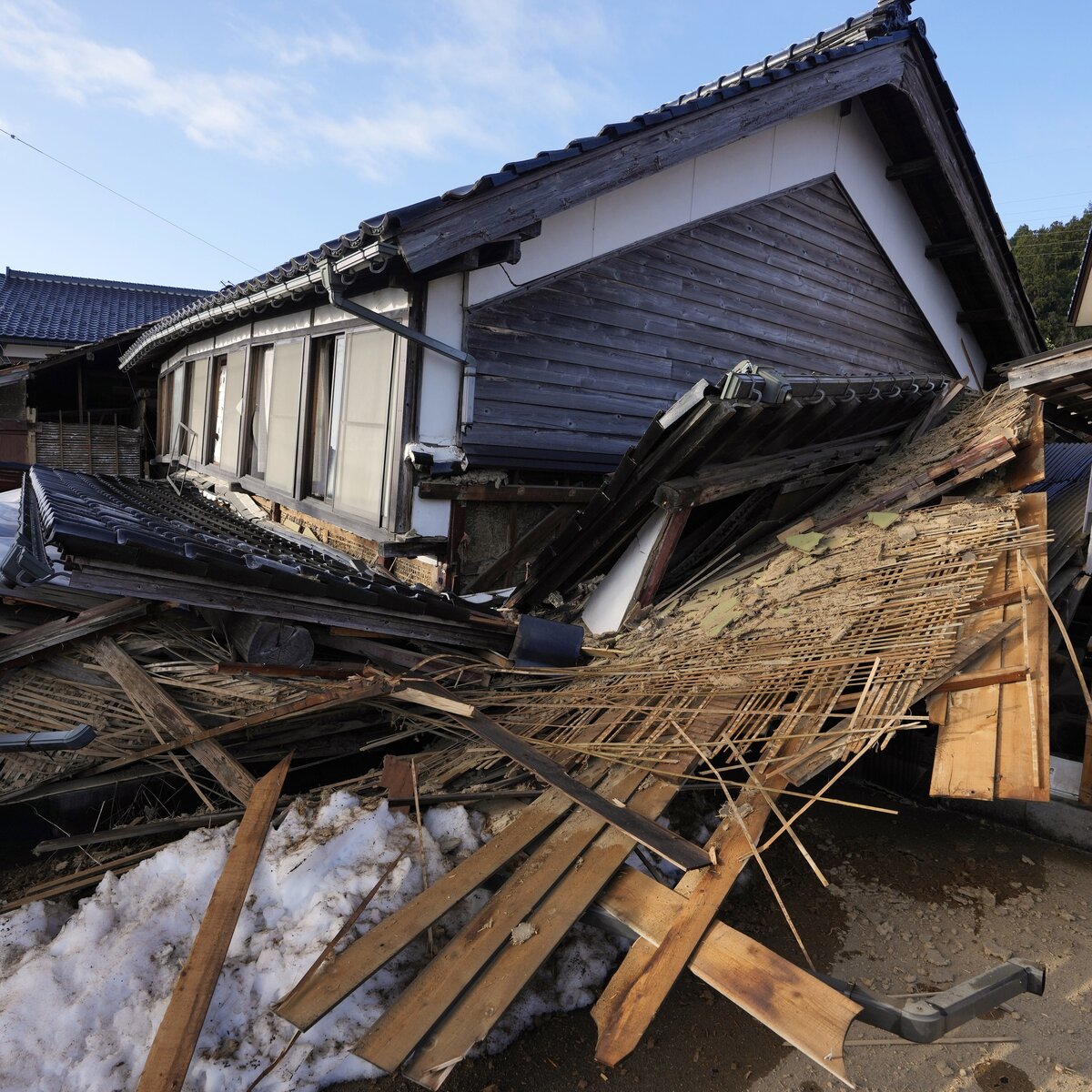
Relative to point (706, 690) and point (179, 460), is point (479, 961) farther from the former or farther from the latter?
point (179, 460)

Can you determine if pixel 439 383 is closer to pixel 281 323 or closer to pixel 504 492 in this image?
pixel 504 492

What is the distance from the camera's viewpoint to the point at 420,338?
6.03 m

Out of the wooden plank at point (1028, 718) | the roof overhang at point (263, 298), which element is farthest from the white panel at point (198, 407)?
the wooden plank at point (1028, 718)

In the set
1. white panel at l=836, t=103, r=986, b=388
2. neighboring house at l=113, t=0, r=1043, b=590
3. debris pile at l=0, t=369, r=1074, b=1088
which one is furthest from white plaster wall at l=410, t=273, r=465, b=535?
white panel at l=836, t=103, r=986, b=388

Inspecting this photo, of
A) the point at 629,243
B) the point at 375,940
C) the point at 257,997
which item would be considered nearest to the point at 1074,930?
the point at 375,940

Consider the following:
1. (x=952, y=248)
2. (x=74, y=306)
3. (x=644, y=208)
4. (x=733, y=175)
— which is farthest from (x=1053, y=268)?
(x=74, y=306)

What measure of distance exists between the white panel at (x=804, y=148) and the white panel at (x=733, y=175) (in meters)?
0.13

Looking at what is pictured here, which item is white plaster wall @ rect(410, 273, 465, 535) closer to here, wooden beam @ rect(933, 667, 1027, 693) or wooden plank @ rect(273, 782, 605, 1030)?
wooden plank @ rect(273, 782, 605, 1030)

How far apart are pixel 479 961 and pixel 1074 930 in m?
3.44

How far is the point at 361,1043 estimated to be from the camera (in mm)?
2416

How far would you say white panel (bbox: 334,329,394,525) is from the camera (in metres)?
6.50

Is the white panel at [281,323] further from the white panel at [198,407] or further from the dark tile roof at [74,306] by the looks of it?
the dark tile roof at [74,306]

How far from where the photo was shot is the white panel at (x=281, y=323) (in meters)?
7.88

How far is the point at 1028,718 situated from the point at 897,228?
821cm
